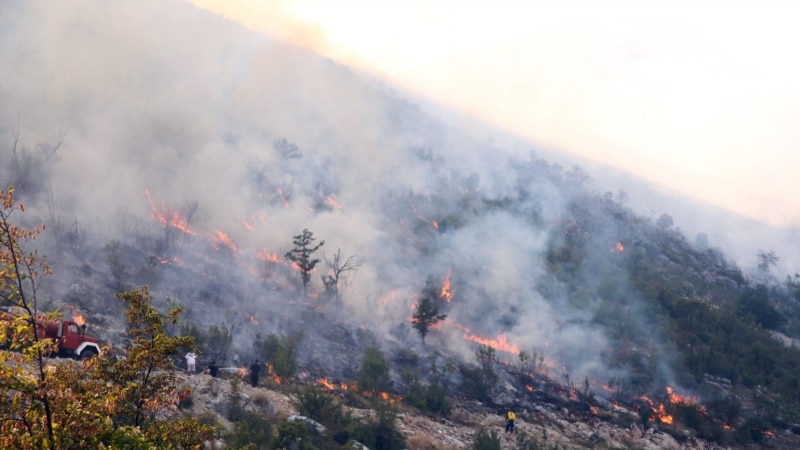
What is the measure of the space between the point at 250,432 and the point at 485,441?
8311 mm

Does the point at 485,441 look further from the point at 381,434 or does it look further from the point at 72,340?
the point at 72,340

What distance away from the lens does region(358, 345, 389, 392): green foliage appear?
24000mm

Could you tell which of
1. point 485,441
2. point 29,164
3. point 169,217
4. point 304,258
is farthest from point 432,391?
point 29,164

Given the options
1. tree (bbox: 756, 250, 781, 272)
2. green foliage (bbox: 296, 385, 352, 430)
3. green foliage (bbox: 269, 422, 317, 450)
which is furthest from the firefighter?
tree (bbox: 756, 250, 781, 272)

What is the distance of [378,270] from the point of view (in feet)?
117

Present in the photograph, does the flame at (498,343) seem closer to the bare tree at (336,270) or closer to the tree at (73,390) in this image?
the bare tree at (336,270)

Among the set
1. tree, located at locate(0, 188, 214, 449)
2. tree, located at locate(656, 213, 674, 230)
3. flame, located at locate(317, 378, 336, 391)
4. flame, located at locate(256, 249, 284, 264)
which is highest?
tree, located at locate(656, 213, 674, 230)

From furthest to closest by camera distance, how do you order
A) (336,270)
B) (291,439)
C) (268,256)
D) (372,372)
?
(268,256)
(336,270)
(372,372)
(291,439)

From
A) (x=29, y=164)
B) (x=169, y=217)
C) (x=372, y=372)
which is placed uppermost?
(x=29, y=164)

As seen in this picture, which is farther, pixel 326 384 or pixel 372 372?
pixel 372 372

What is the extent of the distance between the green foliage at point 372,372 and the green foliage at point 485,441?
5284 millimetres

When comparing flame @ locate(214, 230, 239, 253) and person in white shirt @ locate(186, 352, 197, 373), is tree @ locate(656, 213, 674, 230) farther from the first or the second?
person in white shirt @ locate(186, 352, 197, 373)

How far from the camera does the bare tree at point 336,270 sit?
31953 mm

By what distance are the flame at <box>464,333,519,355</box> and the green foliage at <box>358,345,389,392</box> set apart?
812 cm
